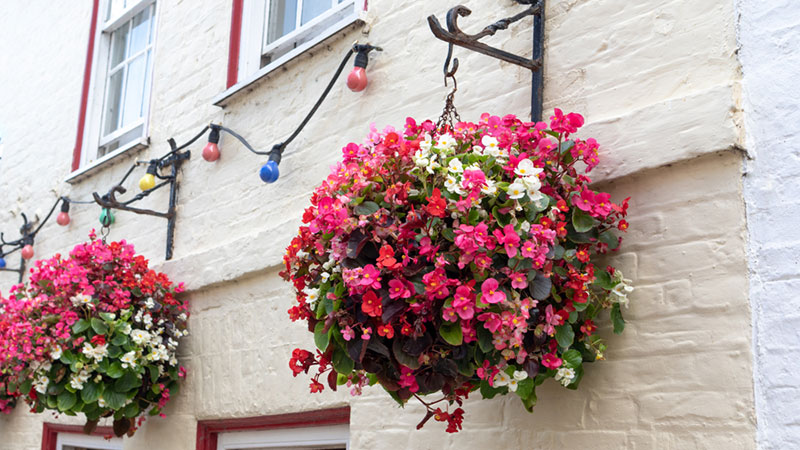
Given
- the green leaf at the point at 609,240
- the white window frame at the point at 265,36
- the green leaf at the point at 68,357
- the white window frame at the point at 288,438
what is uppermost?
the white window frame at the point at 265,36

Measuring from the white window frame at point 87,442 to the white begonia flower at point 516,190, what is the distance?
3952mm

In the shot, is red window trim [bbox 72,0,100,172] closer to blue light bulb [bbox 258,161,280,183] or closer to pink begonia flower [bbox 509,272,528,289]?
blue light bulb [bbox 258,161,280,183]

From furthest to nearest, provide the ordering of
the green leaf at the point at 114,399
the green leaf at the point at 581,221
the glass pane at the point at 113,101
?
the glass pane at the point at 113,101 < the green leaf at the point at 114,399 < the green leaf at the point at 581,221

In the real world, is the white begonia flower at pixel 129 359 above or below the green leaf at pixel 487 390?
above

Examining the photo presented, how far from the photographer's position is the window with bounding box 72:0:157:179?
6441mm

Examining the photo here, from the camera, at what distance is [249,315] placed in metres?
4.66

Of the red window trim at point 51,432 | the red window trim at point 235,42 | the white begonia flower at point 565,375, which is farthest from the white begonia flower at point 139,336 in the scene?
the white begonia flower at point 565,375

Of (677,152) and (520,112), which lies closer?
(677,152)

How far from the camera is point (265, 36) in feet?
17.0

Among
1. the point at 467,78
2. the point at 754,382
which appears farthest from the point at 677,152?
the point at 467,78

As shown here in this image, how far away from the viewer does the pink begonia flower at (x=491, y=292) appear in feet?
8.32

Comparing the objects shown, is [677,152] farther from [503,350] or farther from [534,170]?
[503,350]

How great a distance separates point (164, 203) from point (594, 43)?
3232 millimetres

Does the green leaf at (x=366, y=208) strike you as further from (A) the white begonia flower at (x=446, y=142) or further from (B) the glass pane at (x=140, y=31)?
(B) the glass pane at (x=140, y=31)
